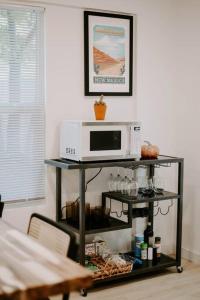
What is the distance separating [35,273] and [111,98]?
242 centimetres

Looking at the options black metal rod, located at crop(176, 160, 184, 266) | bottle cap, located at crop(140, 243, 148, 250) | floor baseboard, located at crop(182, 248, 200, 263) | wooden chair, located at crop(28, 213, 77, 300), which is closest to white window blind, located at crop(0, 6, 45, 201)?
bottle cap, located at crop(140, 243, 148, 250)

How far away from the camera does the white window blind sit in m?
3.13

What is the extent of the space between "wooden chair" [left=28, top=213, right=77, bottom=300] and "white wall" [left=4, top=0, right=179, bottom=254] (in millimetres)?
1272

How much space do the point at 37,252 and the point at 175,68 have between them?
2.73 m

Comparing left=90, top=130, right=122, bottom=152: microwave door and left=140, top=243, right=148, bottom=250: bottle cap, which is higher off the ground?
left=90, top=130, right=122, bottom=152: microwave door

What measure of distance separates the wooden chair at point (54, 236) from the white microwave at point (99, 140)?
1078 mm

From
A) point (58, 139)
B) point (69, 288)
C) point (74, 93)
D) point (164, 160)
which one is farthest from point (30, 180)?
point (69, 288)

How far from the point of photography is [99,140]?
10.1 feet

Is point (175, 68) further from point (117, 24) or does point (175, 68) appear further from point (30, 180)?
point (30, 180)

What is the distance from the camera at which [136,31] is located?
3666 mm

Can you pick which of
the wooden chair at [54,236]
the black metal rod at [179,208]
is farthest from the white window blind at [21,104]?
the wooden chair at [54,236]

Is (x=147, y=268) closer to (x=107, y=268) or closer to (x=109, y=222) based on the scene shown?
(x=107, y=268)

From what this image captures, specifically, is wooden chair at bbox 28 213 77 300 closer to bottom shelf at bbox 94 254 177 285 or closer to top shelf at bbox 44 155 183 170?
top shelf at bbox 44 155 183 170

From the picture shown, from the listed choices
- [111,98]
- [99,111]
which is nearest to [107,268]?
[99,111]
